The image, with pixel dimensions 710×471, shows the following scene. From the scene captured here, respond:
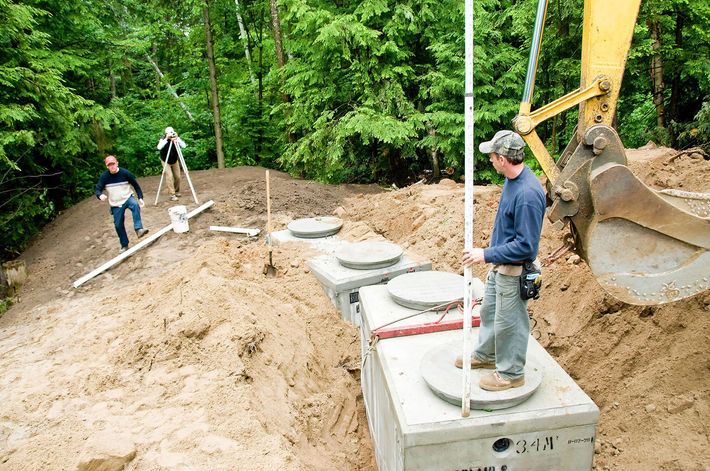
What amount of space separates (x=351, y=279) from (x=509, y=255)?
11.0ft

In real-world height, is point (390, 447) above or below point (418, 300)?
below

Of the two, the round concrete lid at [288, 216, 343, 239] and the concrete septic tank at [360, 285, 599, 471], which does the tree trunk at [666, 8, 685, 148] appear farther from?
the concrete septic tank at [360, 285, 599, 471]

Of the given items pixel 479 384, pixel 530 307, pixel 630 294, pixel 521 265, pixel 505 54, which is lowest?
pixel 530 307

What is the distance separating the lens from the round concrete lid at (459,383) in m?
3.09

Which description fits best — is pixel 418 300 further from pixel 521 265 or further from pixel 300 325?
pixel 300 325

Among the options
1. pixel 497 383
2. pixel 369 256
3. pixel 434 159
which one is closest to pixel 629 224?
pixel 497 383

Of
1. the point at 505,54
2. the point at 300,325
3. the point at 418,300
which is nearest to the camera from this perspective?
the point at 418,300

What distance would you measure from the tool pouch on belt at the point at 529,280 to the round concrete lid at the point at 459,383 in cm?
62

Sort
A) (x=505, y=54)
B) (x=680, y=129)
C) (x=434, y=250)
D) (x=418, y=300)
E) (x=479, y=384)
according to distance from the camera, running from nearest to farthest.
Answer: (x=479, y=384), (x=418, y=300), (x=434, y=250), (x=680, y=129), (x=505, y=54)

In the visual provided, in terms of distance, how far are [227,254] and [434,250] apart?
3.26m

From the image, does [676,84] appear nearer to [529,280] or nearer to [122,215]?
[529,280]

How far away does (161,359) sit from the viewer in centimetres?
459

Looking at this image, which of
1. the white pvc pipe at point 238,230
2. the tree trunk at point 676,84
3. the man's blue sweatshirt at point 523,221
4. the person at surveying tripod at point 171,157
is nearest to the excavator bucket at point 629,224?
the man's blue sweatshirt at point 523,221

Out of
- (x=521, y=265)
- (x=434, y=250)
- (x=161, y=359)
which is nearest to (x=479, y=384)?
(x=521, y=265)
